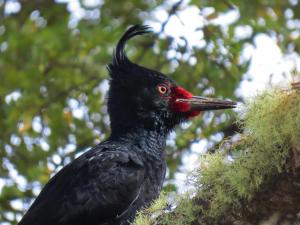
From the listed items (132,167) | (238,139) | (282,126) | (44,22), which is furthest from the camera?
(44,22)

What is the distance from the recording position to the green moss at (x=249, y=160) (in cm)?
236

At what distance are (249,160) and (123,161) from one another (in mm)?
1644

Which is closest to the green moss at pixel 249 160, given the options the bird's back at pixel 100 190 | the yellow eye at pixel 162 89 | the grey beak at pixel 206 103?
the bird's back at pixel 100 190

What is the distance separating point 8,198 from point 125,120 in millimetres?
2156

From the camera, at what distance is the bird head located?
4543 millimetres

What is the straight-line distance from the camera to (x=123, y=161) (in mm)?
3992

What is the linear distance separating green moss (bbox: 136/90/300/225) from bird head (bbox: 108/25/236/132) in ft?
6.27

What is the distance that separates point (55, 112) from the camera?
250 inches

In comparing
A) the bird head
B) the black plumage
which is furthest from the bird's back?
the bird head

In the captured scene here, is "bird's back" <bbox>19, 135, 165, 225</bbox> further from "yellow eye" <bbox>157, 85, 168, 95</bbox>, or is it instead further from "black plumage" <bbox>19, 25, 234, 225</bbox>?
"yellow eye" <bbox>157, 85, 168, 95</bbox>

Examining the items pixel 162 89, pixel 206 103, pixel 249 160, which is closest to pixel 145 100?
pixel 162 89

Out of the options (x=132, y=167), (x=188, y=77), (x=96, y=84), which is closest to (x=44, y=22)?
(x=96, y=84)

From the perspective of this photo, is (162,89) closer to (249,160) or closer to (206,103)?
(206,103)

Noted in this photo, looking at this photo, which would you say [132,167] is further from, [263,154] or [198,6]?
[198,6]
